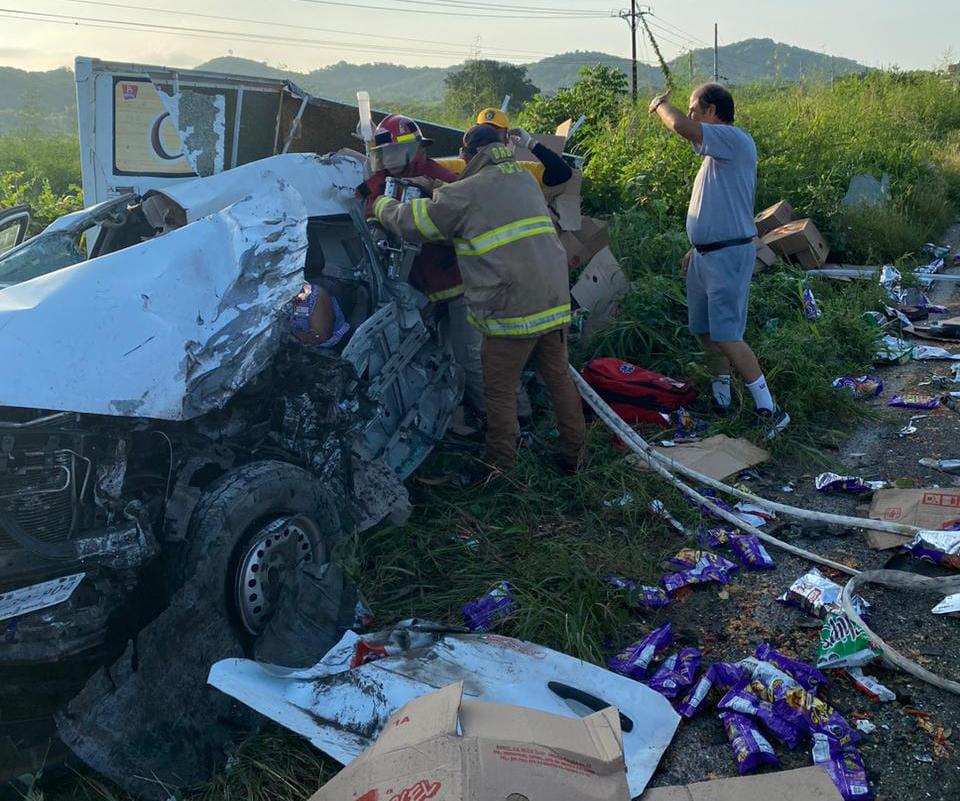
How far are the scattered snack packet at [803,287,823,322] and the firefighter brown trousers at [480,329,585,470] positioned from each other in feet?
8.82

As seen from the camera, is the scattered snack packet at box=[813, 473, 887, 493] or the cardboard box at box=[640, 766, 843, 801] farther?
the scattered snack packet at box=[813, 473, 887, 493]

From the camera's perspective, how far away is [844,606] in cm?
287

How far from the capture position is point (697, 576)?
341cm

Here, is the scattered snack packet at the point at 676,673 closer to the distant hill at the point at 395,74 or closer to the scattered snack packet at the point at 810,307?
the scattered snack packet at the point at 810,307

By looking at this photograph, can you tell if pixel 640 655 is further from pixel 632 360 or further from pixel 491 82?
pixel 491 82

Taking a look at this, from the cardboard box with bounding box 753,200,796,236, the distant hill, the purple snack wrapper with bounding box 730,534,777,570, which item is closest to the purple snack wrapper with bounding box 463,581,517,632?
the purple snack wrapper with bounding box 730,534,777,570

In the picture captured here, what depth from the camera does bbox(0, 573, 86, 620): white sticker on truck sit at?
91.7 inches

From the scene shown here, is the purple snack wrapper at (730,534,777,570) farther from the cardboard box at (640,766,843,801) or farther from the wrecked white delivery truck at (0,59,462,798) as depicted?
the wrecked white delivery truck at (0,59,462,798)

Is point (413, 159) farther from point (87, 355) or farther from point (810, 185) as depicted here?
point (810, 185)

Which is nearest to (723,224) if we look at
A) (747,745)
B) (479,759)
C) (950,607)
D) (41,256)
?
(950,607)

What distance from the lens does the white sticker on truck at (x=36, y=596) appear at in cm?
233

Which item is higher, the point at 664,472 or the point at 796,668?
the point at 664,472

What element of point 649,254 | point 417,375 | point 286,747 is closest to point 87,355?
point 286,747

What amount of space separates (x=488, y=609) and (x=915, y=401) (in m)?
3.26
